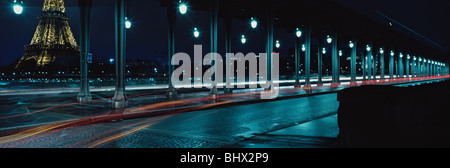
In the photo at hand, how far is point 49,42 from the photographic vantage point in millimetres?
88250

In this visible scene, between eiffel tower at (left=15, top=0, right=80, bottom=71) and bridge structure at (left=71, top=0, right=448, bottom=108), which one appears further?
eiffel tower at (left=15, top=0, right=80, bottom=71)

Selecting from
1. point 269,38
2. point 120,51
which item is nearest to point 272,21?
point 269,38

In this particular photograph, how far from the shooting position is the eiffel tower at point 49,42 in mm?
88000

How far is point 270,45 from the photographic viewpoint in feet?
73.5

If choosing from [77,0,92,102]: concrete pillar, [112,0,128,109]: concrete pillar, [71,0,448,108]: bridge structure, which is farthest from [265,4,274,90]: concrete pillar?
[77,0,92,102]: concrete pillar

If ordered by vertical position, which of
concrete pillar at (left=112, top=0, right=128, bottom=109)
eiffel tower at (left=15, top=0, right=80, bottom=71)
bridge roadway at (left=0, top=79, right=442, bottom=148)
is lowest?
bridge roadway at (left=0, top=79, right=442, bottom=148)

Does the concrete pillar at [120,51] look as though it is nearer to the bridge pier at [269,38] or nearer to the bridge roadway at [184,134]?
the bridge roadway at [184,134]

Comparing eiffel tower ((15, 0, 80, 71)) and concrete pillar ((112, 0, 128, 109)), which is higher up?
eiffel tower ((15, 0, 80, 71))

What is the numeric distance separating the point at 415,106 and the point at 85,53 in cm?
1462

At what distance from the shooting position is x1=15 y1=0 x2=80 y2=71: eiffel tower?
88000 mm

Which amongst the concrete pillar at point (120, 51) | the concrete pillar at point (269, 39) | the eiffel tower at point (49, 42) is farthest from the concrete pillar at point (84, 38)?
the eiffel tower at point (49, 42)

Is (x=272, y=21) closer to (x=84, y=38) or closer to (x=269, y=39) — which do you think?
(x=269, y=39)

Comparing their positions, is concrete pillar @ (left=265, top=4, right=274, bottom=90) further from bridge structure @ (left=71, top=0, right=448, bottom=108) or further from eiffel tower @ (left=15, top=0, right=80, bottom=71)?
eiffel tower @ (left=15, top=0, right=80, bottom=71)

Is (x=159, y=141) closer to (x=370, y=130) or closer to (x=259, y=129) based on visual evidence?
(x=259, y=129)
